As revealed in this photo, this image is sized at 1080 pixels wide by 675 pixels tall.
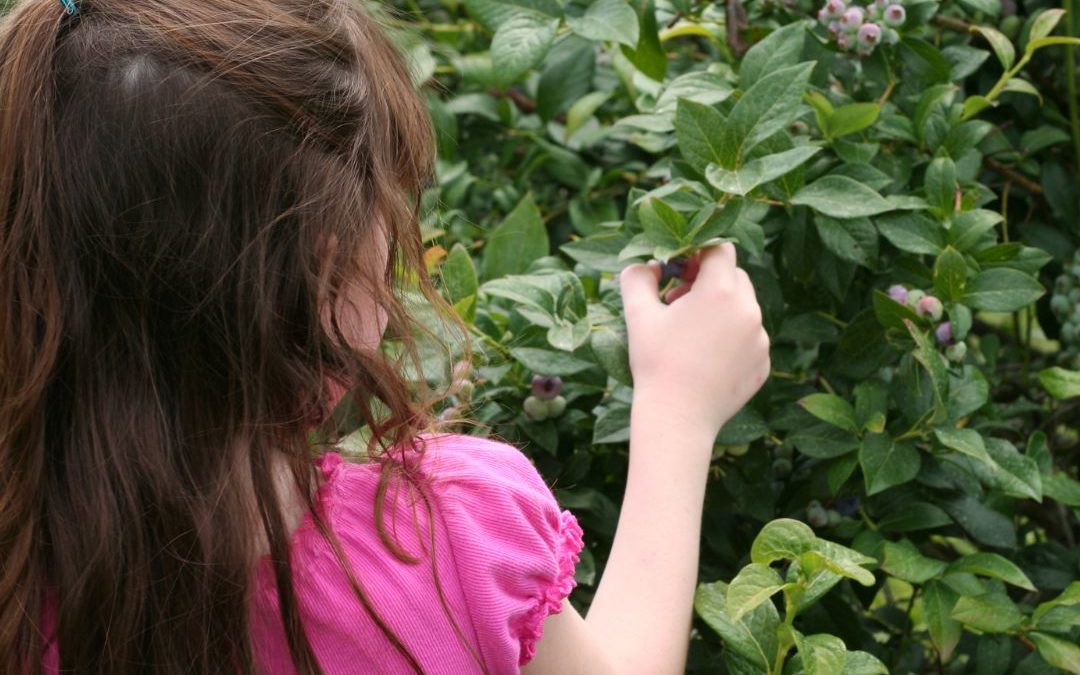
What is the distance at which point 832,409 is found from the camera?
1.24 meters

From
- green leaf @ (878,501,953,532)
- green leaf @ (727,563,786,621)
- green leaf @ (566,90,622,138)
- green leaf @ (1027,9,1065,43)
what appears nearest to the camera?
green leaf @ (727,563,786,621)

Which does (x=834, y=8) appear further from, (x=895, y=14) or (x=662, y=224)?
(x=662, y=224)

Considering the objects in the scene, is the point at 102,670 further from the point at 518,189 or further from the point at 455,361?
the point at 518,189

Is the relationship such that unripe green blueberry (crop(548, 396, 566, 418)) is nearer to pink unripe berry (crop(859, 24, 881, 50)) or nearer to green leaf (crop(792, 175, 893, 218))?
green leaf (crop(792, 175, 893, 218))

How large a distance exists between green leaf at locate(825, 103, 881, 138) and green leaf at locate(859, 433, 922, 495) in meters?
0.30

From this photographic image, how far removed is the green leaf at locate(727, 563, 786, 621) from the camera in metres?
1.02

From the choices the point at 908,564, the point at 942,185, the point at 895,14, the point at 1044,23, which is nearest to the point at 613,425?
the point at 908,564

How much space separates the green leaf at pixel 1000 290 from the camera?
49.6 inches

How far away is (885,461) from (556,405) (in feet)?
1.03

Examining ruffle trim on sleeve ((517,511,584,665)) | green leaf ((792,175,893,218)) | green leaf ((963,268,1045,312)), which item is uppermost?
green leaf ((792,175,893,218))

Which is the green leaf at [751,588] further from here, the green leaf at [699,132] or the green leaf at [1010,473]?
the green leaf at [699,132]

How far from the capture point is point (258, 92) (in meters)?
0.93

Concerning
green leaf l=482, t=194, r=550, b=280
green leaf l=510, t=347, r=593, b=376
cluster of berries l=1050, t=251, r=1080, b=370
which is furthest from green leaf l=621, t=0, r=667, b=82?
cluster of berries l=1050, t=251, r=1080, b=370

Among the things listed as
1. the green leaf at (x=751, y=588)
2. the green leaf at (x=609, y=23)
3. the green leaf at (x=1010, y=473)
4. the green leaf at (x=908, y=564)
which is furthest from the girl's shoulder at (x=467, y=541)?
the green leaf at (x=609, y=23)
